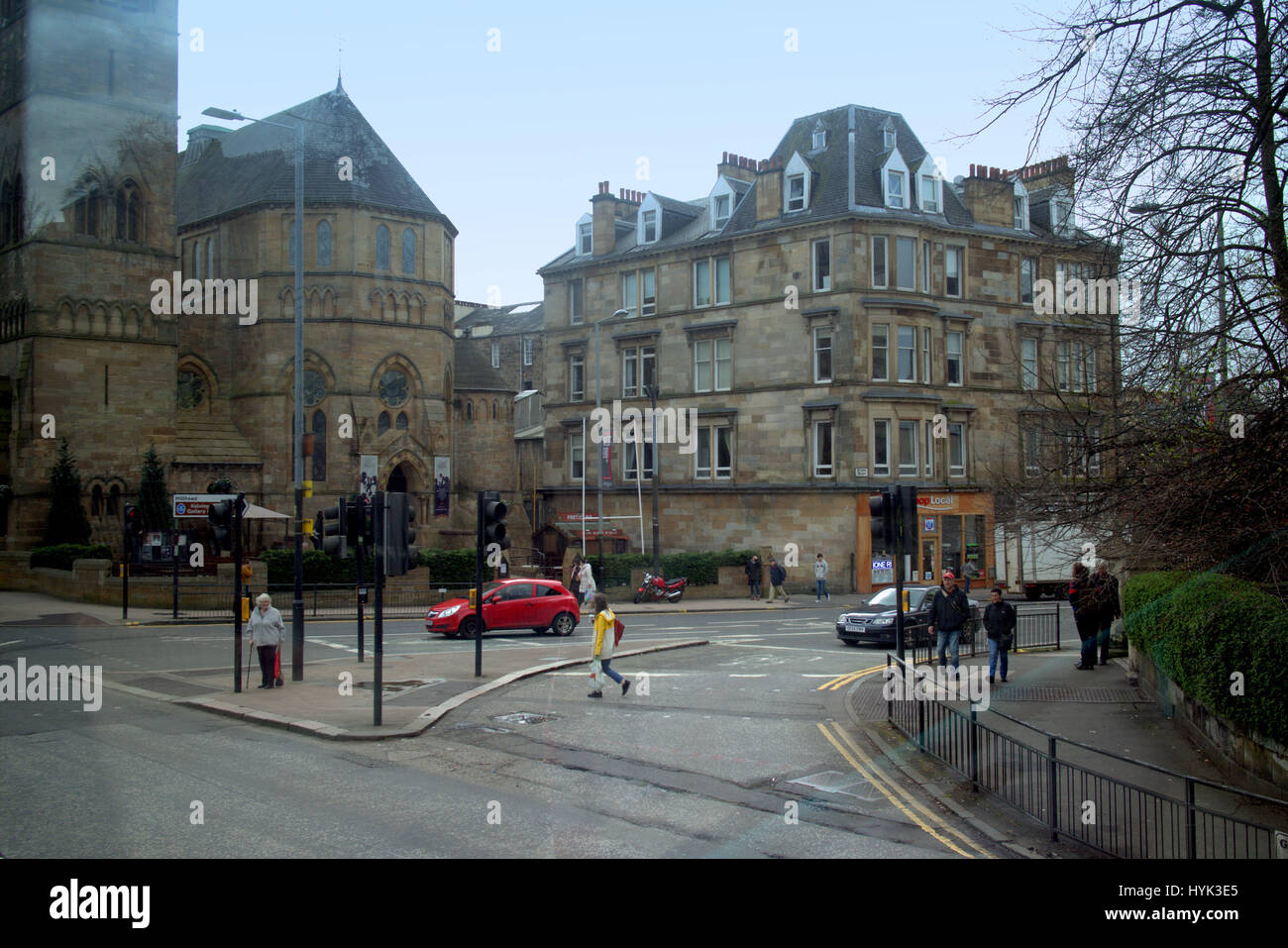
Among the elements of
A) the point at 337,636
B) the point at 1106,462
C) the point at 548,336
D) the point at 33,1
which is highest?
the point at 33,1

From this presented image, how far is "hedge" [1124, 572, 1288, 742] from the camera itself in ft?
33.3

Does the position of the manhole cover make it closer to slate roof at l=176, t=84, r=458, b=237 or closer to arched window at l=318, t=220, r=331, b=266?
arched window at l=318, t=220, r=331, b=266

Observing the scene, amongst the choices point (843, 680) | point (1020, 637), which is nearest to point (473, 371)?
point (1020, 637)

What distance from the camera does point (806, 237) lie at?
151 feet

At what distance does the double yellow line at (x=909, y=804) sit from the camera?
30.2 feet

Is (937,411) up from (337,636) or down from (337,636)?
up

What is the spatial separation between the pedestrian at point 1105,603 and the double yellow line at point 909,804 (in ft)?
21.6

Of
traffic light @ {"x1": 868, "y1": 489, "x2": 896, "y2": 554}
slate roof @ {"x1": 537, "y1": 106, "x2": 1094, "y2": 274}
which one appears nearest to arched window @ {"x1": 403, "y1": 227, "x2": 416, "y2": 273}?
slate roof @ {"x1": 537, "y1": 106, "x2": 1094, "y2": 274}

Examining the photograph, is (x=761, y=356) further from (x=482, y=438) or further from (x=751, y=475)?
(x=482, y=438)

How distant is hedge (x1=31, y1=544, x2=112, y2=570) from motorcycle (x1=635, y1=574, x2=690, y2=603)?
18150 millimetres

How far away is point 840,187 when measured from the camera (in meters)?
46.0

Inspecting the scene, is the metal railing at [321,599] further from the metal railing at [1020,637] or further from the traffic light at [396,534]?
the traffic light at [396,534]
